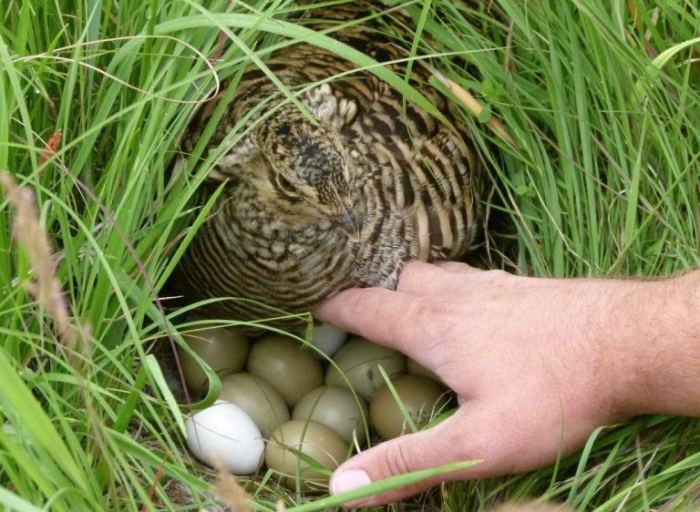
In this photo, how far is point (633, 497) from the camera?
2238mm

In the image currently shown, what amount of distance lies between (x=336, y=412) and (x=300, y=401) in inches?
5.4

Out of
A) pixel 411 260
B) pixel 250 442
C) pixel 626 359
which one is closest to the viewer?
pixel 626 359

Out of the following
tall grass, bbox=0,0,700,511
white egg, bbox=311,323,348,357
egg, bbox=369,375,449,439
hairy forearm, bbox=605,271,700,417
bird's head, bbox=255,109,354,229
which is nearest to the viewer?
tall grass, bbox=0,0,700,511

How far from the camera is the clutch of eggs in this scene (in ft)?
8.45

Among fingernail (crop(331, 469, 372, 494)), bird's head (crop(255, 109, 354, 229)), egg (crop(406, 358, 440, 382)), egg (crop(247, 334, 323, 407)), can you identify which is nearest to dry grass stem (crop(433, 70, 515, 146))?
bird's head (crop(255, 109, 354, 229))

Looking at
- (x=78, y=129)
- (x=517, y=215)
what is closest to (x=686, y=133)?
(x=517, y=215)

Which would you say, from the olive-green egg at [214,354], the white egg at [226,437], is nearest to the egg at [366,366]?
the olive-green egg at [214,354]

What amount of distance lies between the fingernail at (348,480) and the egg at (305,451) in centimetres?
29

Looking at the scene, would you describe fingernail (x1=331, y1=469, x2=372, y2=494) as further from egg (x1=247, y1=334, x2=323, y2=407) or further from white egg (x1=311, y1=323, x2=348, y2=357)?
white egg (x1=311, y1=323, x2=348, y2=357)

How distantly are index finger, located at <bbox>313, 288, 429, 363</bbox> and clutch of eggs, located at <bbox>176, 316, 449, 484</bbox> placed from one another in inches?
4.5

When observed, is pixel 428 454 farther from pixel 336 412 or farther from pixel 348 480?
pixel 336 412

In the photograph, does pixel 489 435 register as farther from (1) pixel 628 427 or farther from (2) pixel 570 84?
(2) pixel 570 84

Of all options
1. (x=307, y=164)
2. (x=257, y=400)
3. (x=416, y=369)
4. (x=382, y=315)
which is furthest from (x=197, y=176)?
(x=416, y=369)

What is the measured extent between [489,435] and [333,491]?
14.2 inches
